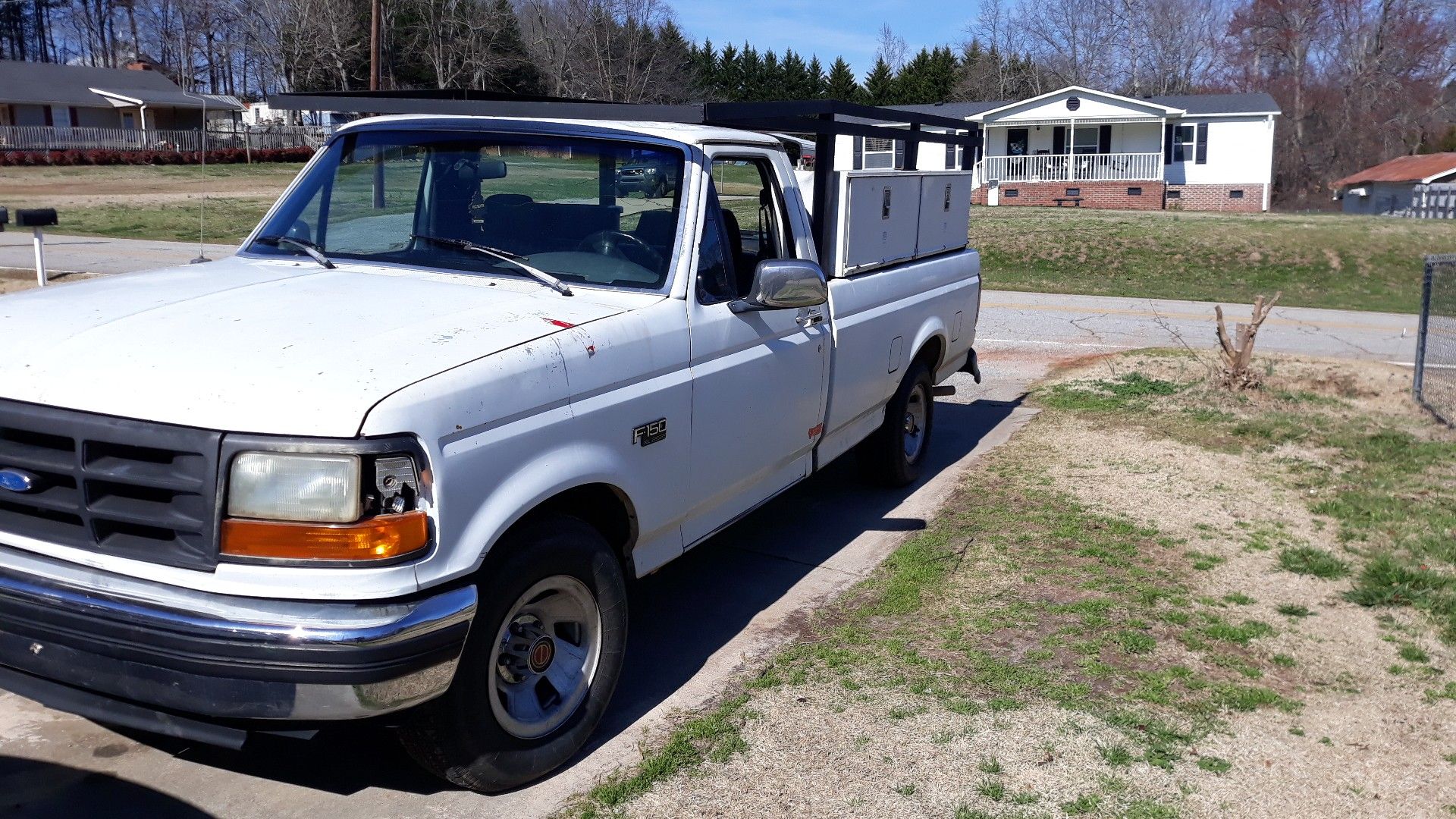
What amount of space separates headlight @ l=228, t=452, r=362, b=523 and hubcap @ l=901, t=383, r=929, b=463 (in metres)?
4.71

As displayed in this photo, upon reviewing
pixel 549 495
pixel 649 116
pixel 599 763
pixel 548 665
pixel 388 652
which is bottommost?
pixel 599 763

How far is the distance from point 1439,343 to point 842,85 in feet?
223

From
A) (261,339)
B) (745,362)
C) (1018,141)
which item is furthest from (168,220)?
(1018,141)

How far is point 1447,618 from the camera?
5.22 m

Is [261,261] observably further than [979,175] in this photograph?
No

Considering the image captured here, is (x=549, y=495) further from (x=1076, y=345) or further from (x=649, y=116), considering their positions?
(x=1076, y=345)

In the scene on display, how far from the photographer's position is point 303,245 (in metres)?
4.83

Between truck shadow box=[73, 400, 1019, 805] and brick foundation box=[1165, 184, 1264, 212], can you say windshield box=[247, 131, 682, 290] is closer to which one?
truck shadow box=[73, 400, 1019, 805]

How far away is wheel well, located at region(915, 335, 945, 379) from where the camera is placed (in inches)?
288

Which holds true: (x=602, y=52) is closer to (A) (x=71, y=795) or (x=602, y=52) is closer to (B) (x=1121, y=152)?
Result: (B) (x=1121, y=152)

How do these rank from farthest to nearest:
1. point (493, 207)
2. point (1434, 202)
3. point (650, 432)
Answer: point (1434, 202) → point (493, 207) → point (650, 432)

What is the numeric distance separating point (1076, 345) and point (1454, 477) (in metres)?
6.15

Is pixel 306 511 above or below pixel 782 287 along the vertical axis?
below

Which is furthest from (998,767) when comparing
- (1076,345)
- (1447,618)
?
(1076,345)
